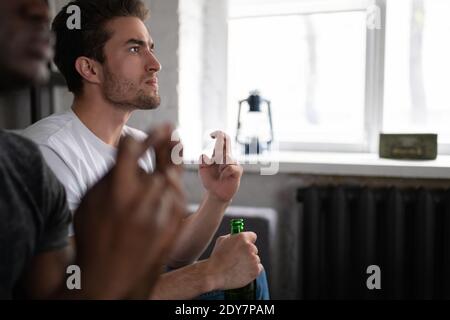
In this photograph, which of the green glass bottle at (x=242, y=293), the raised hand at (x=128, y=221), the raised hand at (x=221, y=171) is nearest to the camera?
the raised hand at (x=128, y=221)

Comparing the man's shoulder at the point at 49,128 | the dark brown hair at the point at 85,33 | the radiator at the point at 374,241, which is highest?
the dark brown hair at the point at 85,33

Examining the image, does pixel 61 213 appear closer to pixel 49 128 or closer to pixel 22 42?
pixel 22 42

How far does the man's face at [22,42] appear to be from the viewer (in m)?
0.41

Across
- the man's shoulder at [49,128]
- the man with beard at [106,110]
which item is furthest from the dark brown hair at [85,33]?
the man's shoulder at [49,128]

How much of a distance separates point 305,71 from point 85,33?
941 mm

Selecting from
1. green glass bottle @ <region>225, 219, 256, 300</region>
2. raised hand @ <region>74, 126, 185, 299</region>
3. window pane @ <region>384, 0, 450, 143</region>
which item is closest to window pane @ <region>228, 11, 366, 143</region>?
window pane @ <region>384, 0, 450, 143</region>

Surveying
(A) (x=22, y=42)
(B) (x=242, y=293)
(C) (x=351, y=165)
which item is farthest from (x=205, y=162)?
(C) (x=351, y=165)

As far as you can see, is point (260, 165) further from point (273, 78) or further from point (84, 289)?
point (84, 289)

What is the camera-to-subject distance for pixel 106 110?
1046 millimetres

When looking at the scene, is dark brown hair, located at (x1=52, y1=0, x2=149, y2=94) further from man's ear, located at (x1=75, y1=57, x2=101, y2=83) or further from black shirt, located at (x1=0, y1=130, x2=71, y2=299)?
black shirt, located at (x1=0, y1=130, x2=71, y2=299)

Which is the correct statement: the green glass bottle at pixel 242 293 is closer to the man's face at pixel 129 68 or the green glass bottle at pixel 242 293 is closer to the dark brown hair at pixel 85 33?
the man's face at pixel 129 68

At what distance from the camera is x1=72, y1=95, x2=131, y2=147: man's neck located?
103 centimetres

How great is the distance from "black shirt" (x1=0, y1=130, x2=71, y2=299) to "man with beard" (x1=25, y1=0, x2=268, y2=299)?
0.93ft
